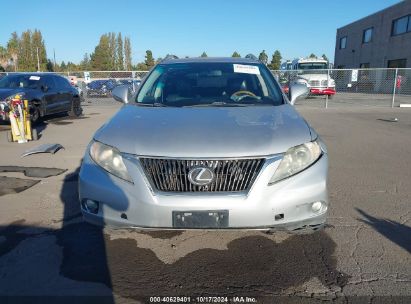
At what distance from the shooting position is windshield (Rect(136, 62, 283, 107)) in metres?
3.95

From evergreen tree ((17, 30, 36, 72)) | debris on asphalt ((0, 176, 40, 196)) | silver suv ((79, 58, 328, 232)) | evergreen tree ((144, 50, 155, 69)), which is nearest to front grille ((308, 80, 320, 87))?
debris on asphalt ((0, 176, 40, 196))

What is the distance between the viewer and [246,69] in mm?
4449

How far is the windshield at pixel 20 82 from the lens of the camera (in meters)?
10.8

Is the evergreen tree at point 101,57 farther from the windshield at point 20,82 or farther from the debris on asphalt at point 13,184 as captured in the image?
the debris on asphalt at point 13,184

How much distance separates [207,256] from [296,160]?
114cm

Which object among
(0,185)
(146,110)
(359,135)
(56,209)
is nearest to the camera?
(146,110)

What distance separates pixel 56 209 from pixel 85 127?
7.19 m

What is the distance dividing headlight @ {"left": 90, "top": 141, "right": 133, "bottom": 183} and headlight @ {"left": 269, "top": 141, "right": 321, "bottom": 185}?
44.7 inches

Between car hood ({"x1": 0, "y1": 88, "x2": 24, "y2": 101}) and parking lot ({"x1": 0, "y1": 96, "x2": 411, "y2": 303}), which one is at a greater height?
car hood ({"x1": 0, "y1": 88, "x2": 24, "y2": 101})

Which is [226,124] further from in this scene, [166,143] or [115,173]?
[115,173]

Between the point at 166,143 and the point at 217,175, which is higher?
the point at 166,143

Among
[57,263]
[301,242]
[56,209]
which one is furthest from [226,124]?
[56,209]

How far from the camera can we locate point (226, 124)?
308 centimetres

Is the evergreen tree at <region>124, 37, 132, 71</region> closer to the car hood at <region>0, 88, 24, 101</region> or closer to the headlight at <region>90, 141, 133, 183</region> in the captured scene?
the car hood at <region>0, 88, 24, 101</region>
